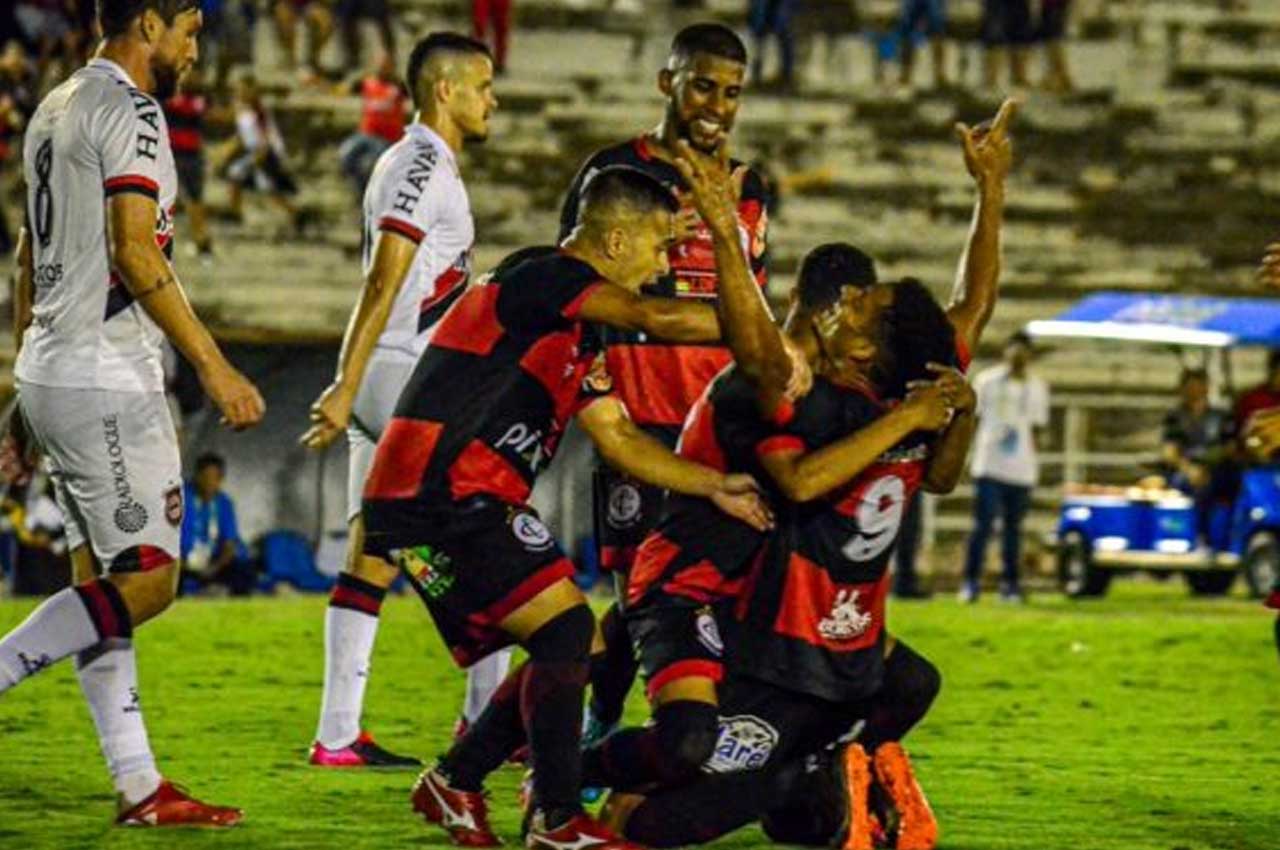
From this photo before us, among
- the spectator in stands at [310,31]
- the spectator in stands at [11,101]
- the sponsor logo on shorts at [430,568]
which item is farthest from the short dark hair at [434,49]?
the spectator in stands at [310,31]

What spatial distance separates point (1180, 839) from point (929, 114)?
2391cm

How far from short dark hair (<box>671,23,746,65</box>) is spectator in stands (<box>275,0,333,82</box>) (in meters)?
20.6

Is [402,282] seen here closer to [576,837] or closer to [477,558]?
[477,558]

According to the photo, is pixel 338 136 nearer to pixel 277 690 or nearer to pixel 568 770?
pixel 277 690

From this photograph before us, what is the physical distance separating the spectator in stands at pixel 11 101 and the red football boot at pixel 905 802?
1881cm

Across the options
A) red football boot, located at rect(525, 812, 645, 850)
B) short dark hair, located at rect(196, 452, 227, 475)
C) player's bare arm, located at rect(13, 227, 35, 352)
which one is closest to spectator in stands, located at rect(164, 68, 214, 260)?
short dark hair, located at rect(196, 452, 227, 475)

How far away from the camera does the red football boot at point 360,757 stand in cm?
1147

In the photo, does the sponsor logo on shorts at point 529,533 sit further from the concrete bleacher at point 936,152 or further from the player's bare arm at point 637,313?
the concrete bleacher at point 936,152

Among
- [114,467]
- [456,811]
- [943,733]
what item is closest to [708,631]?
[456,811]

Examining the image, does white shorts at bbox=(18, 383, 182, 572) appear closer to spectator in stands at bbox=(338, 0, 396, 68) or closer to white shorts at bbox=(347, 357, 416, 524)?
white shorts at bbox=(347, 357, 416, 524)

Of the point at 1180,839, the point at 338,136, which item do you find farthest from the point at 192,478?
the point at 1180,839

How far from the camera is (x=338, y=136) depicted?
3108 cm

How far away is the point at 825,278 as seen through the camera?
9.71 metres

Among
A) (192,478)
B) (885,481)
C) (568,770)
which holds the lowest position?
(192,478)
